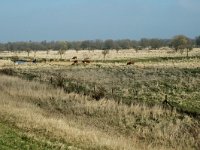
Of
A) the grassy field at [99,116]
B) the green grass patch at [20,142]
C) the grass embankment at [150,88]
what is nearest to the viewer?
the green grass patch at [20,142]

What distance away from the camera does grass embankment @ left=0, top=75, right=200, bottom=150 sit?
1844 cm

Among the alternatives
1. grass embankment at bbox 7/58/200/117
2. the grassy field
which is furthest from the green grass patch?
grass embankment at bbox 7/58/200/117

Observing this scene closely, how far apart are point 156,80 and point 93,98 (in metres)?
14.5

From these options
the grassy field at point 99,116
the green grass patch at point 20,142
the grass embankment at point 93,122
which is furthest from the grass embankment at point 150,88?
the green grass patch at point 20,142

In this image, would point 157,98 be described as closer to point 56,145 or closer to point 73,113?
point 73,113

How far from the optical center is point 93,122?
24.3 metres

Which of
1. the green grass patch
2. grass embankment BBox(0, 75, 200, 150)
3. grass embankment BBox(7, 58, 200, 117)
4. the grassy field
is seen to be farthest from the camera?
grass embankment BBox(7, 58, 200, 117)

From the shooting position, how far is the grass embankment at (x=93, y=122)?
18.4 meters

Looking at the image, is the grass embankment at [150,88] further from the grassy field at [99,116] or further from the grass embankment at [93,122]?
the grass embankment at [93,122]

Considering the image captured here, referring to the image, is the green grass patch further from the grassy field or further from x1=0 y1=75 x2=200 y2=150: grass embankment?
x1=0 y1=75 x2=200 y2=150: grass embankment

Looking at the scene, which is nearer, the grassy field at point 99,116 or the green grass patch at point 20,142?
the green grass patch at point 20,142

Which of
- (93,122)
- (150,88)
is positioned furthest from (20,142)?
(150,88)

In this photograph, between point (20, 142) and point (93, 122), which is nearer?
point (20, 142)

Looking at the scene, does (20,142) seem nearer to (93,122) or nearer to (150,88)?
(93,122)
